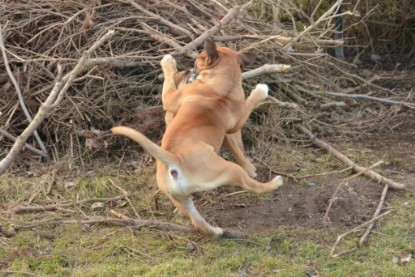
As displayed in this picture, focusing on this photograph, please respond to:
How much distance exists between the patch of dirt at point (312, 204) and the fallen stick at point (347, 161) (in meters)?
0.06

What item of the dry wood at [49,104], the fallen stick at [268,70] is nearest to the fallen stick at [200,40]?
the fallen stick at [268,70]

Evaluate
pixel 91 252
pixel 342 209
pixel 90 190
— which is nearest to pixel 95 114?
pixel 90 190

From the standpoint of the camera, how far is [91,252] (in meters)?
5.36

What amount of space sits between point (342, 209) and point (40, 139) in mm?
3396

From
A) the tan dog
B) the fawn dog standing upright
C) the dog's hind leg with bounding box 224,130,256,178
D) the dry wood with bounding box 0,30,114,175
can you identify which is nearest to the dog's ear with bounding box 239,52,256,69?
the fawn dog standing upright

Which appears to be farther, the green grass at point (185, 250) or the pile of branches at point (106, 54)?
the pile of branches at point (106, 54)

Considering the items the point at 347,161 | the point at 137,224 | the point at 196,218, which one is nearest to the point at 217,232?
the point at 196,218

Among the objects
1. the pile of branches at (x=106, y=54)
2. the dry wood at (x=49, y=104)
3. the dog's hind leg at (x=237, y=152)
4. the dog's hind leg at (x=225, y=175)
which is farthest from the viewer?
the pile of branches at (x=106, y=54)

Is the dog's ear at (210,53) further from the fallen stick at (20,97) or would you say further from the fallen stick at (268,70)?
the fallen stick at (20,97)

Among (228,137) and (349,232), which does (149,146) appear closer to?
(228,137)

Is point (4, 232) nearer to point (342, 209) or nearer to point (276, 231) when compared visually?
point (276, 231)

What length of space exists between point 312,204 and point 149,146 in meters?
1.99

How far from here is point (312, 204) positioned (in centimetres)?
610

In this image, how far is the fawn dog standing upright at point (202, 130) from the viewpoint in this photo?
5043 mm
